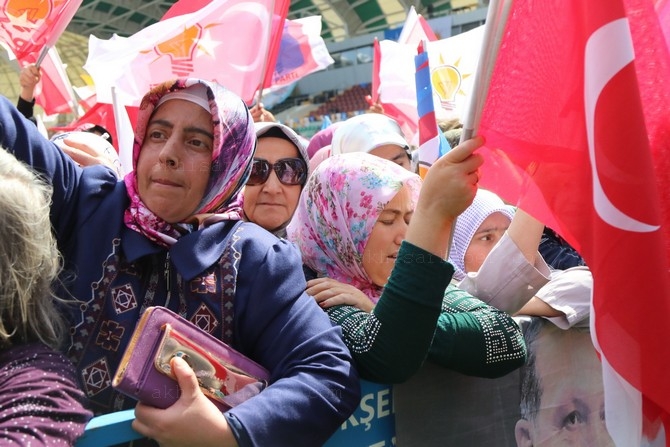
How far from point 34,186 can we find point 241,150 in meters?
0.60

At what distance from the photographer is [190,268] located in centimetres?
158

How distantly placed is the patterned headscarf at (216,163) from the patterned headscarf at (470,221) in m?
0.99

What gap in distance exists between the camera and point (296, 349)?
1561 millimetres

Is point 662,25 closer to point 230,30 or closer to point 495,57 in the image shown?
Answer: point 495,57

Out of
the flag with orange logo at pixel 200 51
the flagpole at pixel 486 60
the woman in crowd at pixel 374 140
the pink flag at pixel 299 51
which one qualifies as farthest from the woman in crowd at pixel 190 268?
the pink flag at pixel 299 51

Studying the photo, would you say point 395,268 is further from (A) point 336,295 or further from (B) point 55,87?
(B) point 55,87

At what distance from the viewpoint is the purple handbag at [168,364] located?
131 centimetres

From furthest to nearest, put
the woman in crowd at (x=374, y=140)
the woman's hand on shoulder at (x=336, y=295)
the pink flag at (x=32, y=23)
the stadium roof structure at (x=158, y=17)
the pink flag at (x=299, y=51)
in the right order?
the stadium roof structure at (x=158, y=17)
the pink flag at (x=299, y=51)
the pink flag at (x=32, y=23)
the woman in crowd at (x=374, y=140)
the woman's hand on shoulder at (x=336, y=295)

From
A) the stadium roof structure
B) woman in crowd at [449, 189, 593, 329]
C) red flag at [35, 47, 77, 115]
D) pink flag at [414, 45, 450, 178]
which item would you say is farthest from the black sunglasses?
the stadium roof structure

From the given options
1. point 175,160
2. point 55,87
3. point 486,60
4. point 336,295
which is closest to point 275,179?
point 336,295

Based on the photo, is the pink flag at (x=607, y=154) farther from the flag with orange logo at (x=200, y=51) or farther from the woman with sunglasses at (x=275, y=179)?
the flag with orange logo at (x=200, y=51)

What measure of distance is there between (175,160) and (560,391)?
1298 millimetres

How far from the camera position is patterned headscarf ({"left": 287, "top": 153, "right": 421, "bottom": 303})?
6.89 feet

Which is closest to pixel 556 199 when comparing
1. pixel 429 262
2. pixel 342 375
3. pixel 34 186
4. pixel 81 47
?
pixel 429 262
